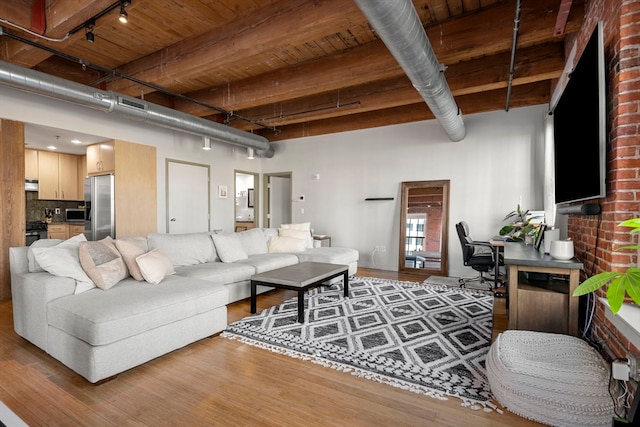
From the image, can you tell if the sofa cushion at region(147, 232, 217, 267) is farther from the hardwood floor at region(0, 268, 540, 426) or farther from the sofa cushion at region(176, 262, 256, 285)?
the hardwood floor at region(0, 268, 540, 426)

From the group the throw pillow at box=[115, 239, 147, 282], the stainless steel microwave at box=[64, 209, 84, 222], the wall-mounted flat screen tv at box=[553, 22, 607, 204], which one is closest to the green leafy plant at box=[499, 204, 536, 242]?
the wall-mounted flat screen tv at box=[553, 22, 607, 204]

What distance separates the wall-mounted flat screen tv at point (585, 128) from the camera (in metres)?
1.87

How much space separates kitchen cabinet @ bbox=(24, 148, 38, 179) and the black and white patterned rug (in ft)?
18.5

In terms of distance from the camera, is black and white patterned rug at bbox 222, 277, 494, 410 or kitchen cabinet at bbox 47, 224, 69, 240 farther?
kitchen cabinet at bbox 47, 224, 69, 240

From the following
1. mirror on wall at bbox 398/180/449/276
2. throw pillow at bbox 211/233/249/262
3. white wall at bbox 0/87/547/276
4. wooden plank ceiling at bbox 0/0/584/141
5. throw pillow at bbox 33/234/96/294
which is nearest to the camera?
throw pillow at bbox 33/234/96/294

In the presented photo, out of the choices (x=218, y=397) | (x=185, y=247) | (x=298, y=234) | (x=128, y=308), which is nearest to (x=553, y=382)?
(x=218, y=397)

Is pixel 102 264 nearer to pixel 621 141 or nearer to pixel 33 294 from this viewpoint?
pixel 33 294

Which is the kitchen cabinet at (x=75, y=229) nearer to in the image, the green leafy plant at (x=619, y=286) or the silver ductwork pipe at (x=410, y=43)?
the silver ductwork pipe at (x=410, y=43)

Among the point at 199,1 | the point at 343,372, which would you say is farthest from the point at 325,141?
the point at 343,372

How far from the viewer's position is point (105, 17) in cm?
278

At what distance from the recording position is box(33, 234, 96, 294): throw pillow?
96.2 inches

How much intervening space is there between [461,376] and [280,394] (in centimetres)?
126

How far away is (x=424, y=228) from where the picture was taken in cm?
584

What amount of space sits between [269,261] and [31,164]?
5246mm
